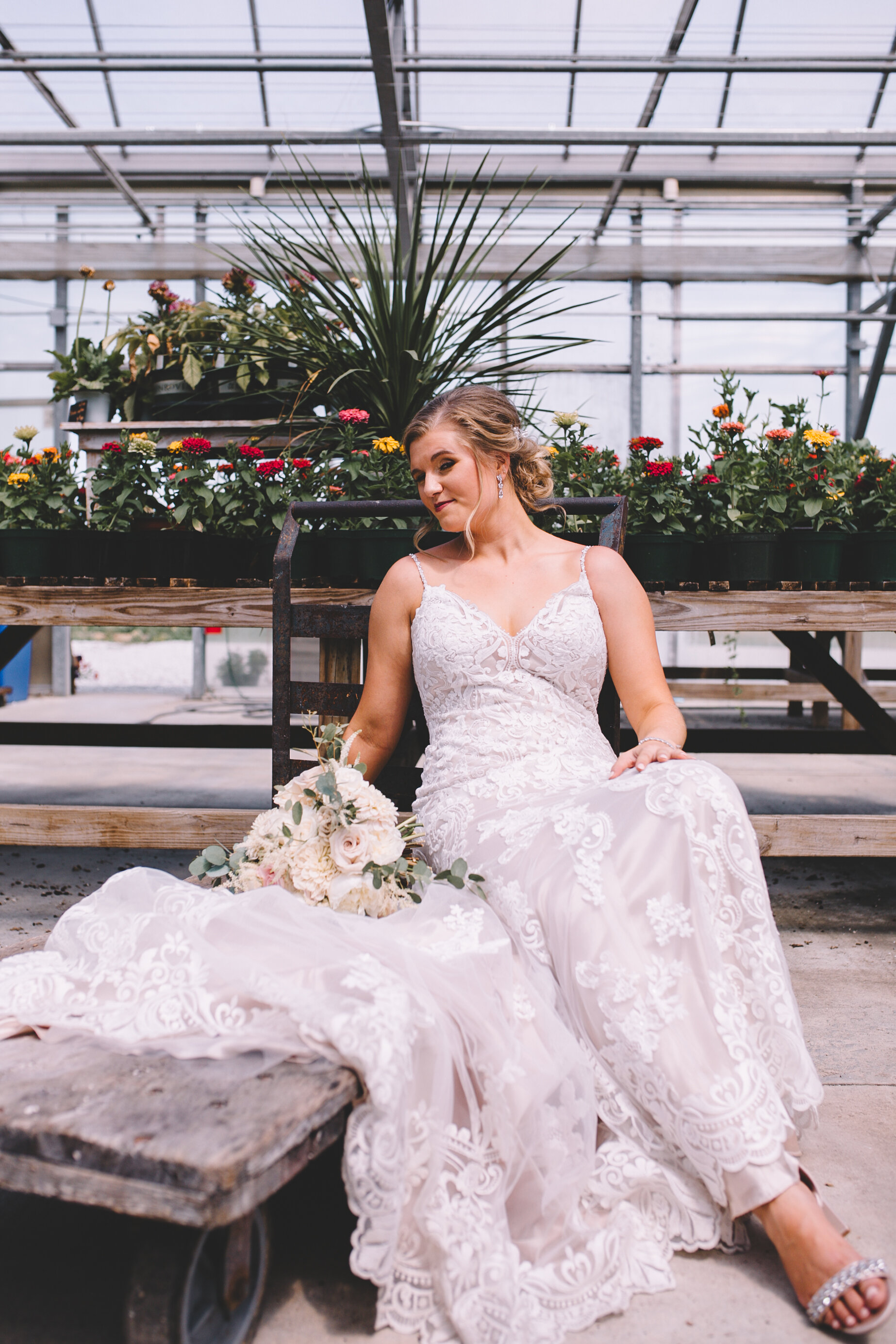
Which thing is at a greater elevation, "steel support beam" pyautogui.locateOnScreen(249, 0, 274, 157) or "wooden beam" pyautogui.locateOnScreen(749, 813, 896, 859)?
"steel support beam" pyautogui.locateOnScreen(249, 0, 274, 157)

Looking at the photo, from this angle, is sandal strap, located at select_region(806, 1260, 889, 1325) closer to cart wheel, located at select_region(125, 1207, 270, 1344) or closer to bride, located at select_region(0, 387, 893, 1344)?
bride, located at select_region(0, 387, 893, 1344)

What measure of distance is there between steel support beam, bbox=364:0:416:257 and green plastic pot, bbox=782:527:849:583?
6.14 ft

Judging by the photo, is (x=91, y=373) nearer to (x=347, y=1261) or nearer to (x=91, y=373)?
(x=91, y=373)

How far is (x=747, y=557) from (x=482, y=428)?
2.74ft

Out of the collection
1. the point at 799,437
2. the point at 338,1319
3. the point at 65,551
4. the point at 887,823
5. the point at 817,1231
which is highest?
the point at 799,437

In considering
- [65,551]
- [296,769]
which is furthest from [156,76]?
[296,769]

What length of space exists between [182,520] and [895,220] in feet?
22.4

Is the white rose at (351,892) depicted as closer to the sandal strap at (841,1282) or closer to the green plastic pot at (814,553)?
the sandal strap at (841,1282)

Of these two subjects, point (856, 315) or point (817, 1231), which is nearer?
point (817, 1231)

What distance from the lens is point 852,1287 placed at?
1031mm

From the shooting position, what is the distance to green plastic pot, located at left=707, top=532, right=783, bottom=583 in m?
2.33

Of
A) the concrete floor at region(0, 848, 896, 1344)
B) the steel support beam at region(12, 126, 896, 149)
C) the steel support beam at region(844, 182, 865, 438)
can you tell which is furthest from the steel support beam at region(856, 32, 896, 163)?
the concrete floor at region(0, 848, 896, 1344)

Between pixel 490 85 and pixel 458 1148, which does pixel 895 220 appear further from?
pixel 458 1148

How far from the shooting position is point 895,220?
7062mm
